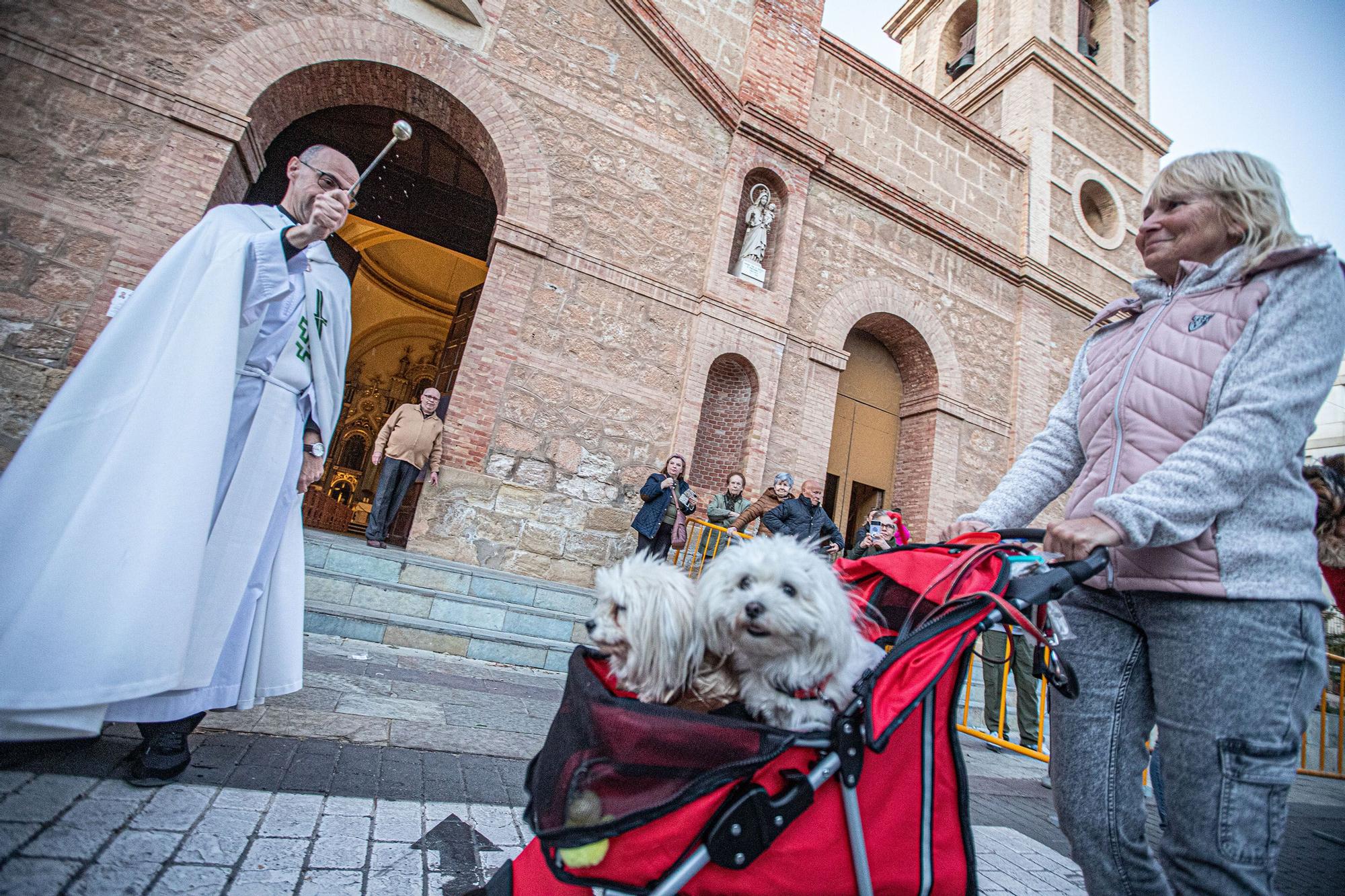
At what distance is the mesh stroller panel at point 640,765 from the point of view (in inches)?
46.1

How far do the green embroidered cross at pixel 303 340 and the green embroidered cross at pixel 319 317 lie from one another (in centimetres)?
8

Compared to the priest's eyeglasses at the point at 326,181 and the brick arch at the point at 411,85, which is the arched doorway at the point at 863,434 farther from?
the priest's eyeglasses at the point at 326,181

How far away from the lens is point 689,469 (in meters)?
9.09

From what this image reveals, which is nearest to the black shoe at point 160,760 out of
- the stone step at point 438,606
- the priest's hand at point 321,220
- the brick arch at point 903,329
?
the priest's hand at point 321,220

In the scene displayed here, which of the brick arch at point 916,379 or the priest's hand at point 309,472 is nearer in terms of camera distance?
the priest's hand at point 309,472

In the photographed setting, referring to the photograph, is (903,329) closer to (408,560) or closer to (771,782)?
(408,560)

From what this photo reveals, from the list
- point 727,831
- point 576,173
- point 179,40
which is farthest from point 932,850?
point 179,40

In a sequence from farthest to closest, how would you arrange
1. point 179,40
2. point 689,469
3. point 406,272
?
point 406,272 < point 689,469 < point 179,40

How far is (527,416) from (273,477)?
17.8 ft

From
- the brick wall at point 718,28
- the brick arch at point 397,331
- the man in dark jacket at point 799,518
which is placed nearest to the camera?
the man in dark jacket at point 799,518

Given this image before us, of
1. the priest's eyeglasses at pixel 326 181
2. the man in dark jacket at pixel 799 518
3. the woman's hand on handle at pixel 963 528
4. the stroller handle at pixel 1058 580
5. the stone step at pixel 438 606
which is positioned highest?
the priest's eyeglasses at pixel 326 181

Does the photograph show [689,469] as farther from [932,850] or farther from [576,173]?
[932,850]

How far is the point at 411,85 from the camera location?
781 centimetres

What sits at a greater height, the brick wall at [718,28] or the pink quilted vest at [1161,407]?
Result: the brick wall at [718,28]
